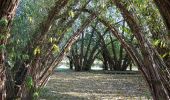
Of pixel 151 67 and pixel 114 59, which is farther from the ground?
pixel 114 59

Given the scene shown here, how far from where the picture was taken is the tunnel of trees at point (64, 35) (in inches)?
197

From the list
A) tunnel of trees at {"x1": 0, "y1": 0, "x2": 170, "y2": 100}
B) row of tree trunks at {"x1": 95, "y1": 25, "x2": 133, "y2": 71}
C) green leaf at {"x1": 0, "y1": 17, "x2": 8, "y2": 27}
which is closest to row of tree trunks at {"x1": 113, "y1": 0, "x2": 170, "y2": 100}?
tunnel of trees at {"x1": 0, "y1": 0, "x2": 170, "y2": 100}

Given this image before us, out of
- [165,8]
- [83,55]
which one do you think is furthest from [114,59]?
[165,8]

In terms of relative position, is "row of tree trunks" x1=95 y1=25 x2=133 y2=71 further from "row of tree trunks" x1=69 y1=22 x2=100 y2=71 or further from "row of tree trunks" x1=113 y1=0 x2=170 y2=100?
"row of tree trunks" x1=113 y1=0 x2=170 y2=100

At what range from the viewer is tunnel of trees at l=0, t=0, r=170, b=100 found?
500 cm

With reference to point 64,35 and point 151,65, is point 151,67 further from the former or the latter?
point 64,35

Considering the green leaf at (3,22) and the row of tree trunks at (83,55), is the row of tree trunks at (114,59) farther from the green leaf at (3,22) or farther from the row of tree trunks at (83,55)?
the green leaf at (3,22)

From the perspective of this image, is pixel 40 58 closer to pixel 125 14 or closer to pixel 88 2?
pixel 88 2

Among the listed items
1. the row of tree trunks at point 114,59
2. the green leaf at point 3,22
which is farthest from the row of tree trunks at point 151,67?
the row of tree trunks at point 114,59

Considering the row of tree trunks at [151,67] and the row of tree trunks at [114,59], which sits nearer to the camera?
the row of tree trunks at [151,67]

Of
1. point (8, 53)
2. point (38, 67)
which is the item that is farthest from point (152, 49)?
point (38, 67)

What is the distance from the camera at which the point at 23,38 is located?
8195 millimetres

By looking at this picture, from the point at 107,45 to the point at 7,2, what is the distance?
23.9m

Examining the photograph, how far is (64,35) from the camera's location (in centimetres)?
869
